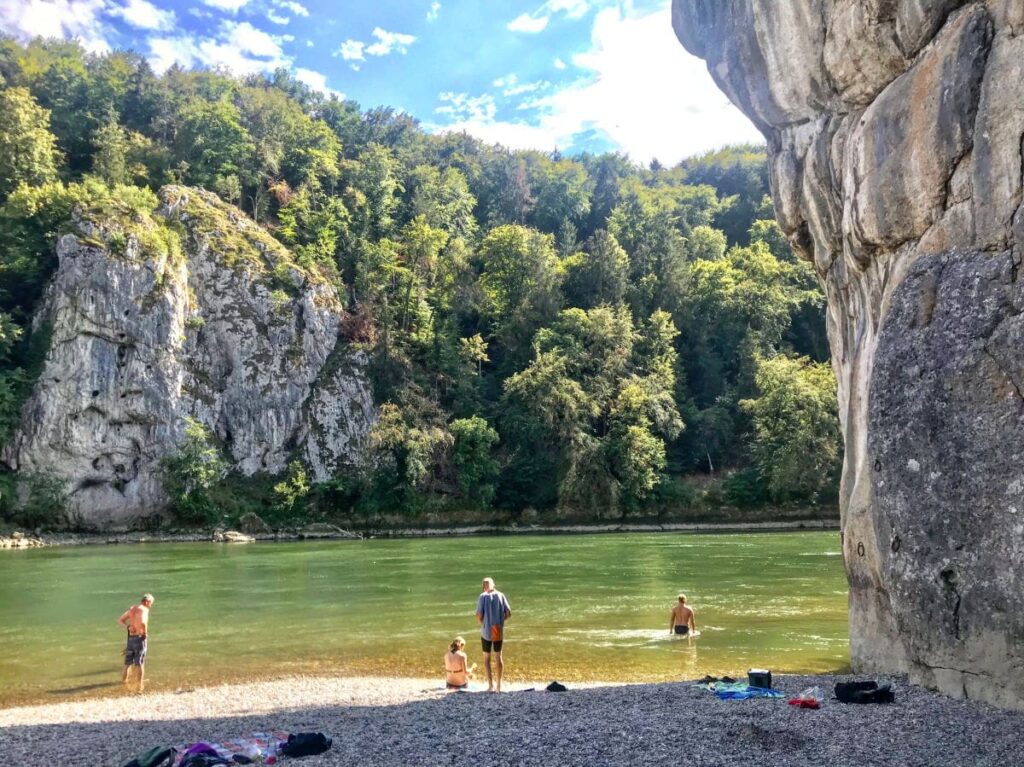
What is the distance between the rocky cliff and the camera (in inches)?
1868

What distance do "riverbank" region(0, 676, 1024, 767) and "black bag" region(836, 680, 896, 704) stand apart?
0.43 ft

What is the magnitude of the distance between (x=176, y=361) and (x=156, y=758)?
48795 millimetres

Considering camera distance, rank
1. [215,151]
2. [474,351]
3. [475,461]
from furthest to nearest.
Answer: [215,151]
[474,351]
[475,461]

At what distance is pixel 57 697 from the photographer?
11.9 m

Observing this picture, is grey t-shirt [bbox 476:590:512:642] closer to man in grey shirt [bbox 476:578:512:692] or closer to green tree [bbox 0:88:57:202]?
man in grey shirt [bbox 476:578:512:692]

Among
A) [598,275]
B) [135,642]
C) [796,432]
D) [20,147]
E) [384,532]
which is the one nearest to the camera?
[135,642]

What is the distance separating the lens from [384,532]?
49.2m

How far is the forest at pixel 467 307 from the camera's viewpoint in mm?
51562

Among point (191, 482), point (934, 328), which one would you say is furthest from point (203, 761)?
point (191, 482)

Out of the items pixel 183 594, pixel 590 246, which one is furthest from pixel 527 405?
pixel 183 594

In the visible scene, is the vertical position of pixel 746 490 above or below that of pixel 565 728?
above

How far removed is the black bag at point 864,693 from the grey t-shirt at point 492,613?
4.75 metres

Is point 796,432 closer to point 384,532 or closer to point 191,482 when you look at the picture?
point 384,532

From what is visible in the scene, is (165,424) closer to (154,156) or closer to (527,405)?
(527,405)
